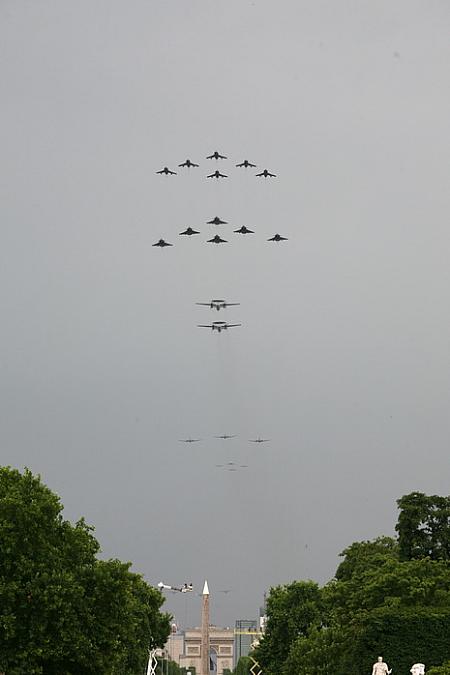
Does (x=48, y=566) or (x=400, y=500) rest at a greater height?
(x=400, y=500)

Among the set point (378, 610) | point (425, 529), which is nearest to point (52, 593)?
point (378, 610)

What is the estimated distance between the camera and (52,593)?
72.2 meters

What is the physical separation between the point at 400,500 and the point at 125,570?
3100cm

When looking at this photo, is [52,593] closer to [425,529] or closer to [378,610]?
[378,610]

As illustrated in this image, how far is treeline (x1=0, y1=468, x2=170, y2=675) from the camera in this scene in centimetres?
7194

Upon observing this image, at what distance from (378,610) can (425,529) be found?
25.5 metres

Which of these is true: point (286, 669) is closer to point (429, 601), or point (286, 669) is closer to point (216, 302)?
point (429, 601)

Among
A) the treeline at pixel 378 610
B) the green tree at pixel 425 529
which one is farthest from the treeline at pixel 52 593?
the green tree at pixel 425 529

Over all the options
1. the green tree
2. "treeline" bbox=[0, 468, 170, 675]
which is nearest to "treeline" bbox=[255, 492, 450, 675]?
the green tree

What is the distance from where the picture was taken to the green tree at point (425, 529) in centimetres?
9994

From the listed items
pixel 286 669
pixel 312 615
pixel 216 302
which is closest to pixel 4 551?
pixel 286 669

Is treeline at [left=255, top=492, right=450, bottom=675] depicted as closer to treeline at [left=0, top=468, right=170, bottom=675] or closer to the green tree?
the green tree

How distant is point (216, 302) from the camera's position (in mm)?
153875

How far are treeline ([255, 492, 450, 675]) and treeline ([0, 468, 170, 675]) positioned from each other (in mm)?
12121
